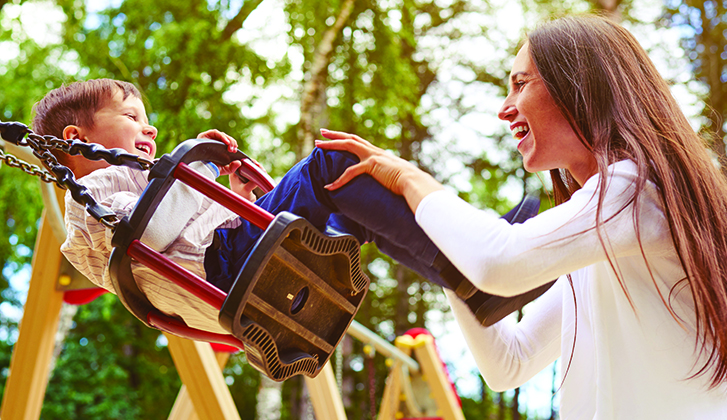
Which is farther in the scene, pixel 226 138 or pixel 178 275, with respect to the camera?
pixel 226 138

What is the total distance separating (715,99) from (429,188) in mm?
9155

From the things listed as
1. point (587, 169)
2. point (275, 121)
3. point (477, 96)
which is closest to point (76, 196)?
point (587, 169)

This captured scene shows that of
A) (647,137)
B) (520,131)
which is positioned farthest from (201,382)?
(647,137)

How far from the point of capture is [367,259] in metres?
9.88

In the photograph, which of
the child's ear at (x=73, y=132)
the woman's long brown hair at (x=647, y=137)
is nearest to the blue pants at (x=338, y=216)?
the woman's long brown hair at (x=647, y=137)

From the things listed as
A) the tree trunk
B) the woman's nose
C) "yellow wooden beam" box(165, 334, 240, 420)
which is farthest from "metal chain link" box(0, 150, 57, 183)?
the tree trunk

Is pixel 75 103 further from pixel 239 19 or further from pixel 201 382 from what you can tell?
pixel 239 19

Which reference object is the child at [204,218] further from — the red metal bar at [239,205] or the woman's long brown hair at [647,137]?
the woman's long brown hair at [647,137]

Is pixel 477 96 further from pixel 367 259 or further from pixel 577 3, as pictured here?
pixel 367 259

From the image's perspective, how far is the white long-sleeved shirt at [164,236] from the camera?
120 cm

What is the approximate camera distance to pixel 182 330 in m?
1.27

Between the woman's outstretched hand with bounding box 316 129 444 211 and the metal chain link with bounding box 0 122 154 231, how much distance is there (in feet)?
1.20

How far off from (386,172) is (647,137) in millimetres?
467

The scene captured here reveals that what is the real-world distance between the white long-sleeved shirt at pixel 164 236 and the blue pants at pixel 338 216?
0.18 feet
